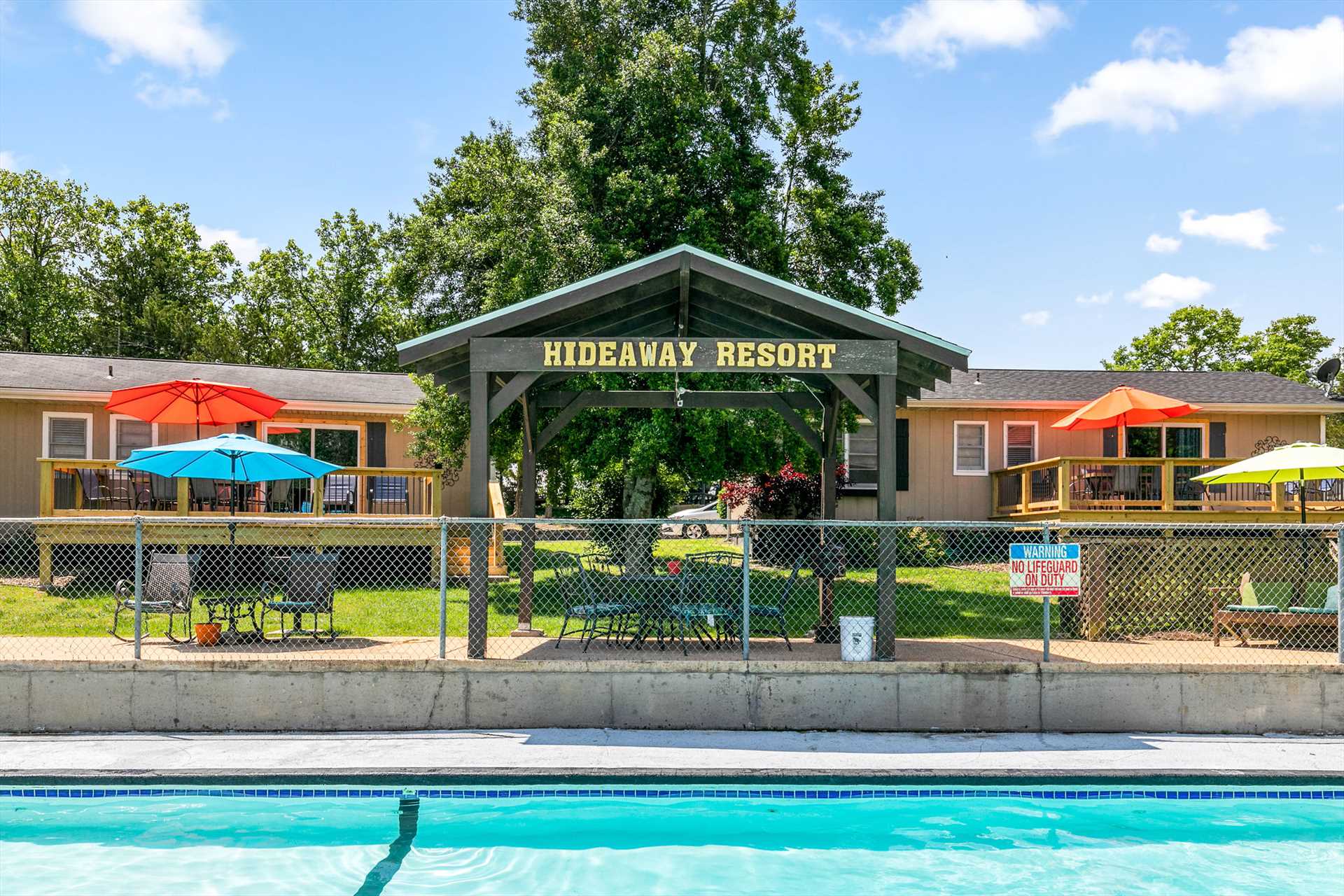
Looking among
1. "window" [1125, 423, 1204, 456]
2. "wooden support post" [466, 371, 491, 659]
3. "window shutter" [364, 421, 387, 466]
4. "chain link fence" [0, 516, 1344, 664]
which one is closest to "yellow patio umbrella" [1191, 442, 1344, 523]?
"chain link fence" [0, 516, 1344, 664]

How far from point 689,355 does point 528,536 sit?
290 cm

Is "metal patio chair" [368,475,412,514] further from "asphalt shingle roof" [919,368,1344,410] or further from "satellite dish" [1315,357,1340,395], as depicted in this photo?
"satellite dish" [1315,357,1340,395]

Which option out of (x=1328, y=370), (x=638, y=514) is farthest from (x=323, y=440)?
(x=1328, y=370)

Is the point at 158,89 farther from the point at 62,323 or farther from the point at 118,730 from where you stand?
the point at 118,730

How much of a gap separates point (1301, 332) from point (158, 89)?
51.9 m

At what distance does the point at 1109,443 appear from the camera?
21.8 metres

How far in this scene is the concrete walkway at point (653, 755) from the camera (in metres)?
7.06

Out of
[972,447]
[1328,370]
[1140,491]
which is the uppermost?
[1328,370]

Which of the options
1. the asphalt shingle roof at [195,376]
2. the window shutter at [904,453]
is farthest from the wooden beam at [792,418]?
the asphalt shingle roof at [195,376]

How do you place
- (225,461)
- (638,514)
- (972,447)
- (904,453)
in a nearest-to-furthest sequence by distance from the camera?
(225,461) < (638,514) < (904,453) < (972,447)

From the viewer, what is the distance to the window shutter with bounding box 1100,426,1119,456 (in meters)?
21.8

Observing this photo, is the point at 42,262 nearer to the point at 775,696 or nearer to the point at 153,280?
the point at 153,280

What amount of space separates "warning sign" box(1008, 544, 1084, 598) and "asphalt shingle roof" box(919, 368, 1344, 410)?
1226cm

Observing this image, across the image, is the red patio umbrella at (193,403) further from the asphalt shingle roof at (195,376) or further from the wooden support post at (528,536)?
the asphalt shingle roof at (195,376)
